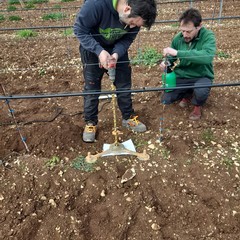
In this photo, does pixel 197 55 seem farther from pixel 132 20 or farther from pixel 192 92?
pixel 132 20

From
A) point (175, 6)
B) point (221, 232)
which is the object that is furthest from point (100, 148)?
point (175, 6)

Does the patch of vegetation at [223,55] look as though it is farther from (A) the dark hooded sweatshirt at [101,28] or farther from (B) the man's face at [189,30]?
(A) the dark hooded sweatshirt at [101,28]

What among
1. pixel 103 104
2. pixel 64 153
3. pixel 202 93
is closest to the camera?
pixel 64 153

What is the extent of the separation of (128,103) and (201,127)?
0.90 m

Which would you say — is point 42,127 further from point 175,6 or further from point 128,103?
point 175,6

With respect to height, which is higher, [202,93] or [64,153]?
[202,93]

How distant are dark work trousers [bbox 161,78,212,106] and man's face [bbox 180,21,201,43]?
A: 0.49 m

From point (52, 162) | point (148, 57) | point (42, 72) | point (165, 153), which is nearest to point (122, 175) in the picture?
point (165, 153)

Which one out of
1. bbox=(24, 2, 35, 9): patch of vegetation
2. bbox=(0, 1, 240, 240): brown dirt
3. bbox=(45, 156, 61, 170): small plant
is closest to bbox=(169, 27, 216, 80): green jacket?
bbox=(0, 1, 240, 240): brown dirt

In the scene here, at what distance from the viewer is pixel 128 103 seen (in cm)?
302

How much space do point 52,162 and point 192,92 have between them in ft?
6.08

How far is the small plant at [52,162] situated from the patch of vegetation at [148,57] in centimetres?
241

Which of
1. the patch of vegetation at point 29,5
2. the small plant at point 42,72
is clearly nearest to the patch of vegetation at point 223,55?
the small plant at point 42,72

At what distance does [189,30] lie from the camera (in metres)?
2.84
